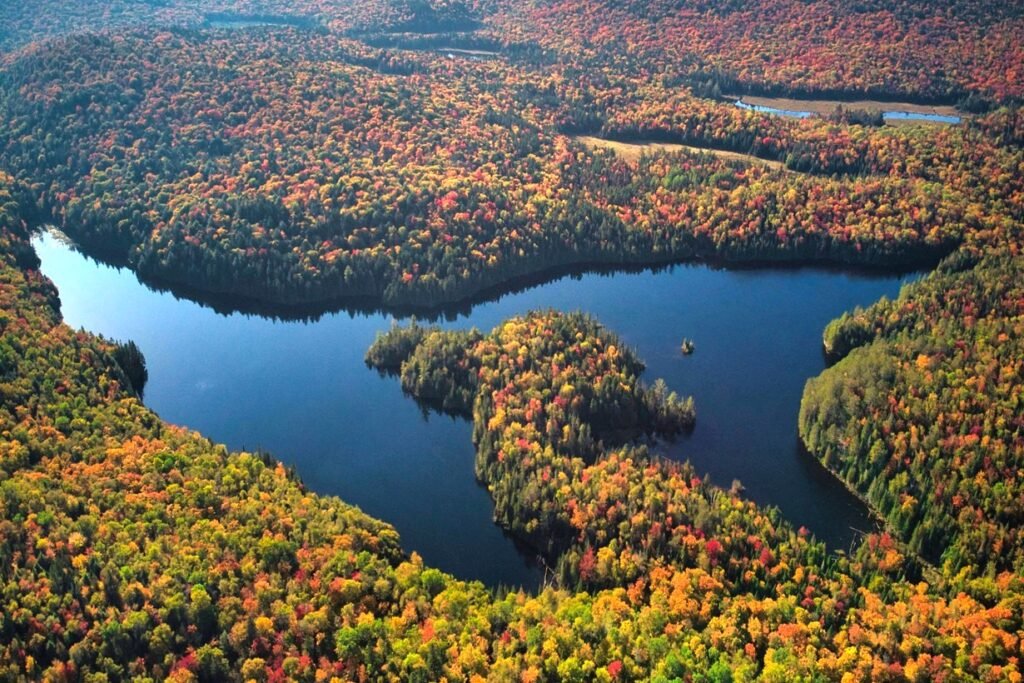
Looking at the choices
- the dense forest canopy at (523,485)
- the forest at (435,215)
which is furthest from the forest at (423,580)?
the forest at (435,215)

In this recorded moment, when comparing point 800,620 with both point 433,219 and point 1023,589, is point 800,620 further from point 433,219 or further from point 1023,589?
point 433,219

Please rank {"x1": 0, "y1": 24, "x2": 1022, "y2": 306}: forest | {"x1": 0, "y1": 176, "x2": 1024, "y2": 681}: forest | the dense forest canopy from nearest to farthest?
{"x1": 0, "y1": 176, "x2": 1024, "y2": 681}: forest
the dense forest canopy
{"x1": 0, "y1": 24, "x2": 1022, "y2": 306}: forest

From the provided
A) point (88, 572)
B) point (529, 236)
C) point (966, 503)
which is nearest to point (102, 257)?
point (529, 236)

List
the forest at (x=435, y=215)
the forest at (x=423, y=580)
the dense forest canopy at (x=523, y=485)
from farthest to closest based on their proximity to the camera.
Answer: the forest at (x=435, y=215) → the dense forest canopy at (x=523, y=485) → the forest at (x=423, y=580)

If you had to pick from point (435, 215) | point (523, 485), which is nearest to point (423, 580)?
point (523, 485)

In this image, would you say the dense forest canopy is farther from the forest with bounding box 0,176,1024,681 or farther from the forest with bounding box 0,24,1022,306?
the forest with bounding box 0,24,1022,306

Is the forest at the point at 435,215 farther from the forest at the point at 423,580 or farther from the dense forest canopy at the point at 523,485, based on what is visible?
the forest at the point at 423,580

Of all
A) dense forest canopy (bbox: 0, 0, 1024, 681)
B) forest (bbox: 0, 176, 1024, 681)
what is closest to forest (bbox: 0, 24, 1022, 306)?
dense forest canopy (bbox: 0, 0, 1024, 681)

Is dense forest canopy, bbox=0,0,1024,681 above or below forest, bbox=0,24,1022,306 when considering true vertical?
below

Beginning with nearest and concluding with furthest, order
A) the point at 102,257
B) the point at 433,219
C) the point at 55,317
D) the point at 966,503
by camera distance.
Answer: the point at 966,503 < the point at 55,317 < the point at 433,219 < the point at 102,257

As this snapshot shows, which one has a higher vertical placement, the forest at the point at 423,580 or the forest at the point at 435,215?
the forest at the point at 435,215

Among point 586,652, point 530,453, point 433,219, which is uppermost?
point 433,219
